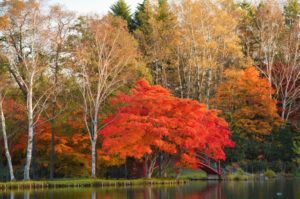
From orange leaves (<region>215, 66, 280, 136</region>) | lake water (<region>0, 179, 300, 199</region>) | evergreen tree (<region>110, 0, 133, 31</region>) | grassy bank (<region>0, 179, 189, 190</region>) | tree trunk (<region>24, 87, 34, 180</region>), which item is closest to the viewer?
lake water (<region>0, 179, 300, 199</region>)

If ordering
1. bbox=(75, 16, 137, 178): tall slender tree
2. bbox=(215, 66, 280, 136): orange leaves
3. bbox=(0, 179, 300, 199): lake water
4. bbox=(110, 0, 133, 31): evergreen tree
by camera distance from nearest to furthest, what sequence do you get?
bbox=(0, 179, 300, 199): lake water, bbox=(75, 16, 137, 178): tall slender tree, bbox=(215, 66, 280, 136): orange leaves, bbox=(110, 0, 133, 31): evergreen tree

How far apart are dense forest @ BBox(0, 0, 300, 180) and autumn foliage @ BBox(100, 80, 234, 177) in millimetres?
65

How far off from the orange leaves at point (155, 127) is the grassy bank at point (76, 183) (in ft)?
4.85

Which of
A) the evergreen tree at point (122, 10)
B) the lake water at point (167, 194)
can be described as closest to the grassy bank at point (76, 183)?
the lake water at point (167, 194)

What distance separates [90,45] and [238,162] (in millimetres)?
14030

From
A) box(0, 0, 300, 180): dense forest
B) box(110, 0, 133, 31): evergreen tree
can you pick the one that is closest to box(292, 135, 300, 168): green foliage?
box(0, 0, 300, 180): dense forest

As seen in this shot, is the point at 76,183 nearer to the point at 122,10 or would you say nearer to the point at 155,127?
the point at 155,127

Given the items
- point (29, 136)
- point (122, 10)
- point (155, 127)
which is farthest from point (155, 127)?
point (122, 10)

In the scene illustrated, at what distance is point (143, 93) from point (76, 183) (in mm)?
6506

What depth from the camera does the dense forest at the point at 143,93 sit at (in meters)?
34.1

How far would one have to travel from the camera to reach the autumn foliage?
33.6m

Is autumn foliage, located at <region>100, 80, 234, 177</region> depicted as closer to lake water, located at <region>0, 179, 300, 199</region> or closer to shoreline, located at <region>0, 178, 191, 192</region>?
shoreline, located at <region>0, 178, 191, 192</region>

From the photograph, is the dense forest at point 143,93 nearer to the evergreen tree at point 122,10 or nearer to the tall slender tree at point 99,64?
the tall slender tree at point 99,64

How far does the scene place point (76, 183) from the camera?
107 feet
